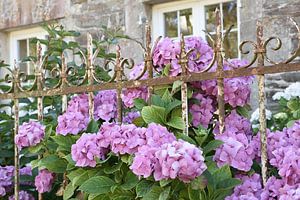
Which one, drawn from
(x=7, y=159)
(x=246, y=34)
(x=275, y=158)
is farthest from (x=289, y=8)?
(x=275, y=158)

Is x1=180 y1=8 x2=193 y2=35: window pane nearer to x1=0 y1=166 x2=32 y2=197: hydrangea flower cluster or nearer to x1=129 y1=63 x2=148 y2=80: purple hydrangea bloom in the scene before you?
x1=0 y1=166 x2=32 y2=197: hydrangea flower cluster

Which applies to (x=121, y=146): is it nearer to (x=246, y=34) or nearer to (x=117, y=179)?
(x=117, y=179)

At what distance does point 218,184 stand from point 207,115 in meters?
0.34

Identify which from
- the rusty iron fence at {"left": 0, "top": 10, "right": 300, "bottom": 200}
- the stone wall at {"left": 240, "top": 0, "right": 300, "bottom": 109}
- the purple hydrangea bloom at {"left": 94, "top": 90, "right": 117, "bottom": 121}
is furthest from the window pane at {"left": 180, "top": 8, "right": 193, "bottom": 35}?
the purple hydrangea bloom at {"left": 94, "top": 90, "right": 117, "bottom": 121}

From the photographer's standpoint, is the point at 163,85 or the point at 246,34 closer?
the point at 163,85

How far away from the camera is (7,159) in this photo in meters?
2.95

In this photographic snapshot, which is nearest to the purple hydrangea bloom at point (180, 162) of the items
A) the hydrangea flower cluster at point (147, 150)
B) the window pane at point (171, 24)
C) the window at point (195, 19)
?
the hydrangea flower cluster at point (147, 150)

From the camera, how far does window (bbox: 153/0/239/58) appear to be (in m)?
4.61

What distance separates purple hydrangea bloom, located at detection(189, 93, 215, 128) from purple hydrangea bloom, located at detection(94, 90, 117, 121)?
1.21ft

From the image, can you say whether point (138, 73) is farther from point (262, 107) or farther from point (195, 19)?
point (195, 19)

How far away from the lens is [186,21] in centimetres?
492

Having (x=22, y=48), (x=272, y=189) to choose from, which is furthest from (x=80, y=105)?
(x=22, y=48)

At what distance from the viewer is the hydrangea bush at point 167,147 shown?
169 centimetres

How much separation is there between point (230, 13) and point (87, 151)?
2.92 metres
